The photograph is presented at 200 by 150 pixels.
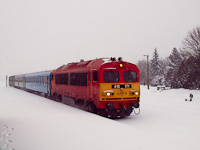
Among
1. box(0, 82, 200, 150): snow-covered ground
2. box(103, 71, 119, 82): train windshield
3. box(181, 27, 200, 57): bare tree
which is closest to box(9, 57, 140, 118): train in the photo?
box(103, 71, 119, 82): train windshield

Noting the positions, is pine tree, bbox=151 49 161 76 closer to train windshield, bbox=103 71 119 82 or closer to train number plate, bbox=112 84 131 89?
train number plate, bbox=112 84 131 89

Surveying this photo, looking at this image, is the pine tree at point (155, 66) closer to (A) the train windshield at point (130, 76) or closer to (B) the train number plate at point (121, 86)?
(A) the train windshield at point (130, 76)

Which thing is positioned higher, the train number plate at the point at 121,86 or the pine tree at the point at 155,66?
the pine tree at the point at 155,66

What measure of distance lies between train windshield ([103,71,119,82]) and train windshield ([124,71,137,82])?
0.56m

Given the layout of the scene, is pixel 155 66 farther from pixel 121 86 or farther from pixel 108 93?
pixel 108 93

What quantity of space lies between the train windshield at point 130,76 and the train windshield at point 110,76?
559mm

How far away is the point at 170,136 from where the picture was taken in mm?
8539

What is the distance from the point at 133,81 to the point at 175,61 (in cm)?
6576

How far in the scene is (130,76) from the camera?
13.0m

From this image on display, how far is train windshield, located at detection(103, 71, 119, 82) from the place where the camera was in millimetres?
12369

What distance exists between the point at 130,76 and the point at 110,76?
4.20ft

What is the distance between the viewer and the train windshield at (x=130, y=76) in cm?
1288

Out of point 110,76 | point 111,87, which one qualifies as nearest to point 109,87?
point 111,87

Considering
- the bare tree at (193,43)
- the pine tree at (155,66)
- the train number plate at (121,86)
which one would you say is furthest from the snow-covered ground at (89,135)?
the pine tree at (155,66)
